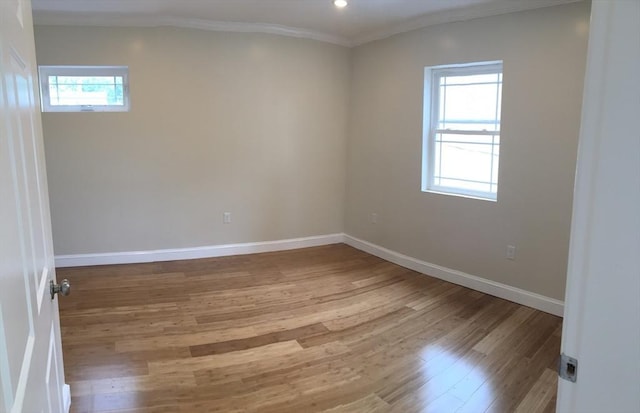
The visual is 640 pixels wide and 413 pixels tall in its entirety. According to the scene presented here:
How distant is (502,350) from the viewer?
10.1 ft

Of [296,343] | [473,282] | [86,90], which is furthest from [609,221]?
[86,90]

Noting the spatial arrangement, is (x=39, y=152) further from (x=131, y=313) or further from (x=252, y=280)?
(x=252, y=280)

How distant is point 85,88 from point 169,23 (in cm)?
109

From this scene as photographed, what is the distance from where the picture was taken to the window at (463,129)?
4.08 m

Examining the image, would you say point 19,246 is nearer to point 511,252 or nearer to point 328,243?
point 511,252

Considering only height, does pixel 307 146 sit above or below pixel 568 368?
above

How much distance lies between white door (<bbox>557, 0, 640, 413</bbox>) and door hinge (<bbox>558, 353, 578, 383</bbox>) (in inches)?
0.5

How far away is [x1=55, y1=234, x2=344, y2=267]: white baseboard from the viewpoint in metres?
4.72

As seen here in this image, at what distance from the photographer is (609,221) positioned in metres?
0.82

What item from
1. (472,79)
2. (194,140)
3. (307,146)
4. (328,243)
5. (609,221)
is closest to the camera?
(609,221)

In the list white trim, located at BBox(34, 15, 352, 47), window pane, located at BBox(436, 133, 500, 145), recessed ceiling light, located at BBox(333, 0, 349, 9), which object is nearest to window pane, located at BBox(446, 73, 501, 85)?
window pane, located at BBox(436, 133, 500, 145)

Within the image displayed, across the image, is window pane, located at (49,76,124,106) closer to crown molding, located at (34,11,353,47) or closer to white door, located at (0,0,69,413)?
crown molding, located at (34,11,353,47)

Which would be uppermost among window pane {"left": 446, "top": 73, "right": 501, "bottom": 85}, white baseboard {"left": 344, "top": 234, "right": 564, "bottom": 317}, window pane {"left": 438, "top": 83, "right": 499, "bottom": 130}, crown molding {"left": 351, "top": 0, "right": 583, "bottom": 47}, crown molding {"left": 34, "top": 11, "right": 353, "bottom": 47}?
crown molding {"left": 34, "top": 11, "right": 353, "bottom": 47}

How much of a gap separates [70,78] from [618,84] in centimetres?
500
